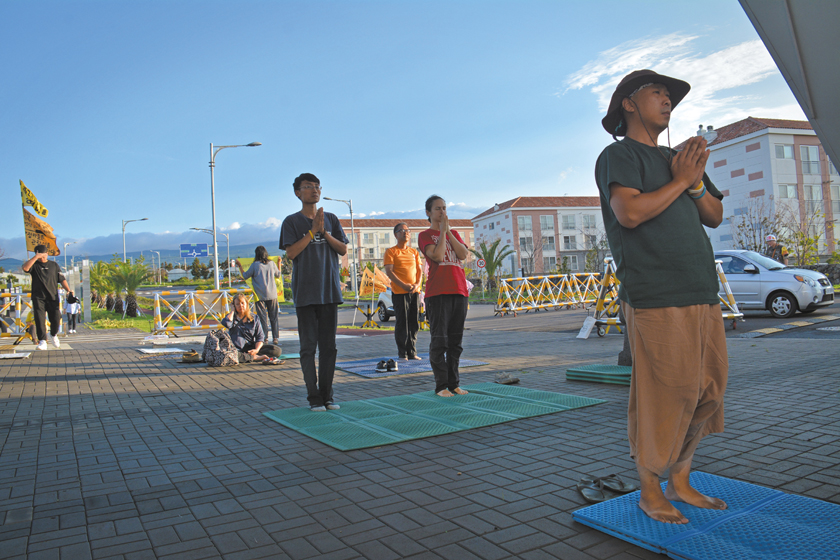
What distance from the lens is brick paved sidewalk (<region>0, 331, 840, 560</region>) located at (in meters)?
2.50

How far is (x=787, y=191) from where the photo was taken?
43.9 meters

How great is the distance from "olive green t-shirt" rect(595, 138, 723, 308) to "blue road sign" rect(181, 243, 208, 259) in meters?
55.1

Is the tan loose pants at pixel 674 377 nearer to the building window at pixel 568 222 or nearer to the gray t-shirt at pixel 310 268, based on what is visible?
the gray t-shirt at pixel 310 268

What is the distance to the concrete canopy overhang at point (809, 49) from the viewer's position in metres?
2.36

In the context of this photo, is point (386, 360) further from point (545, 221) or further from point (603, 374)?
point (545, 221)

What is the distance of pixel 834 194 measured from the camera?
45.3m

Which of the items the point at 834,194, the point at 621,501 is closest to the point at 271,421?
the point at 621,501

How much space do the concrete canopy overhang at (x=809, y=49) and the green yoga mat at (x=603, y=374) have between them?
138 inches

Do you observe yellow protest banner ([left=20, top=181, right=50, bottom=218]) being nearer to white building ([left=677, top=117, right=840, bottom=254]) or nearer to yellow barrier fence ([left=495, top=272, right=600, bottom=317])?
yellow barrier fence ([left=495, top=272, right=600, bottom=317])

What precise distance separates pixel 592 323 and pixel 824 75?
9.03m

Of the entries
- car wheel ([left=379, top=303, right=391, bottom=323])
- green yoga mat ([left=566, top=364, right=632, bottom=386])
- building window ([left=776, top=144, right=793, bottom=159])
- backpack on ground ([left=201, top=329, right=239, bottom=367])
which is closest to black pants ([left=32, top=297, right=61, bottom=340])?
backpack on ground ([left=201, top=329, right=239, bottom=367])

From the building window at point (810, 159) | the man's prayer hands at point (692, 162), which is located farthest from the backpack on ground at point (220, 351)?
the building window at point (810, 159)

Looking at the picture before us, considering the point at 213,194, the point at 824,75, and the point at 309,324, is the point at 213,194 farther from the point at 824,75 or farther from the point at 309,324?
the point at 824,75

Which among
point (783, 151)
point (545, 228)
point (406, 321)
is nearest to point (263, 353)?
point (406, 321)
